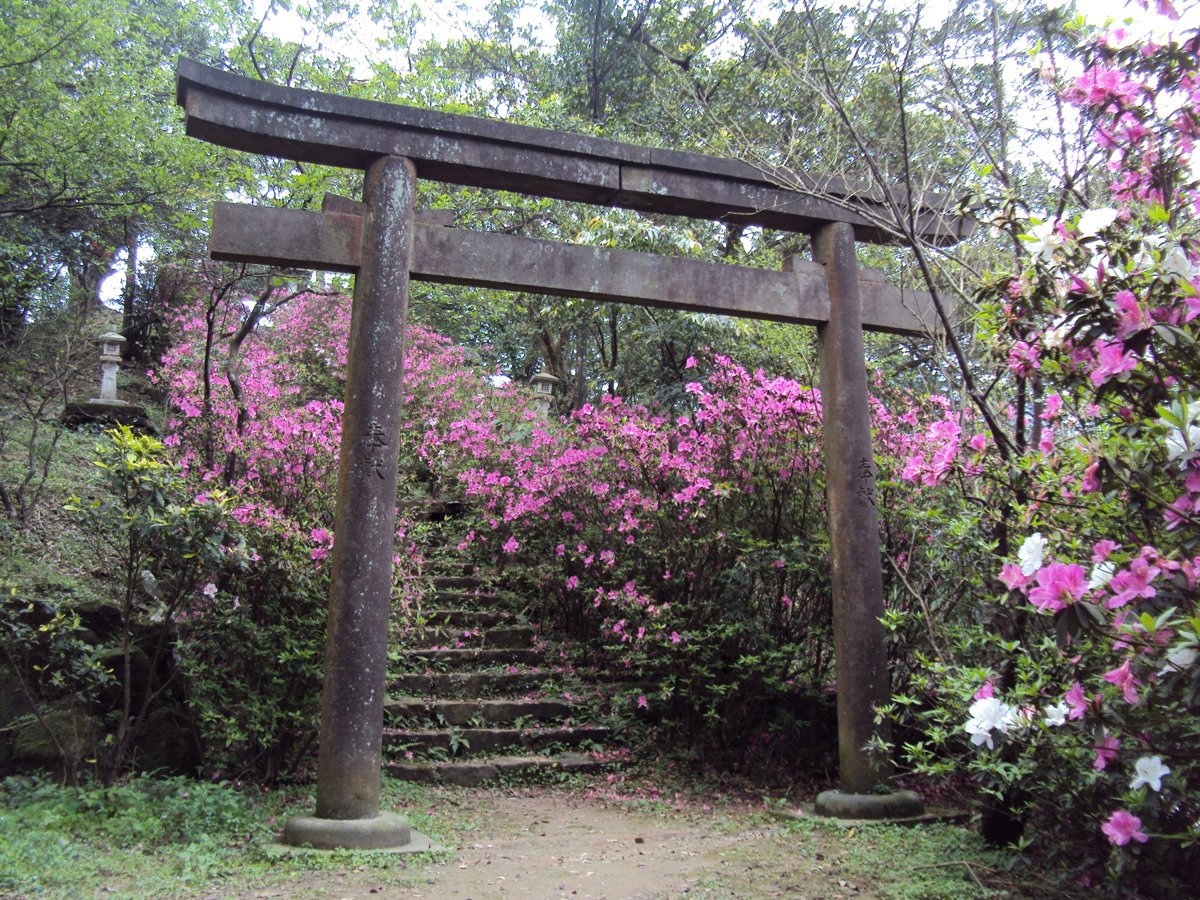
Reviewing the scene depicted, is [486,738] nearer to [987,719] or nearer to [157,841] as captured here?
[157,841]

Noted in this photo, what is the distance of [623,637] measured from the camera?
622 centimetres

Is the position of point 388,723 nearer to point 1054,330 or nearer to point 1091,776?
point 1091,776

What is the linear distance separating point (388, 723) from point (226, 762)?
4.22ft

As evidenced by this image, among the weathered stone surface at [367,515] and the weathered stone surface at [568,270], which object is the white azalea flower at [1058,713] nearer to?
the weathered stone surface at [568,270]

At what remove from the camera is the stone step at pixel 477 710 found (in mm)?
6340

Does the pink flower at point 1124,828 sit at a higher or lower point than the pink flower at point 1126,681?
lower

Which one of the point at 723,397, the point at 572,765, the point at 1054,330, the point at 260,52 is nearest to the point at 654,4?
the point at 260,52

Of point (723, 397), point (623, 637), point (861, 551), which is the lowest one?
point (623, 637)

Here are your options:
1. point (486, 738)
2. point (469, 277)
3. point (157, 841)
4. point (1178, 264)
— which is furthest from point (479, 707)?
point (1178, 264)

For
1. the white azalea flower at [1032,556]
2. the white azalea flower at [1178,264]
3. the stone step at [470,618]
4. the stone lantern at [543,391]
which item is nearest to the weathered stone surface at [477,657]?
the stone step at [470,618]

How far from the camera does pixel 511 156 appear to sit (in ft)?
15.8

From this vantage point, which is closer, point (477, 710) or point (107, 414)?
point (477, 710)

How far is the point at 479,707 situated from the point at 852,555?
117 inches

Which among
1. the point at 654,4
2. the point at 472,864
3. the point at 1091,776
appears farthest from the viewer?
the point at 654,4
